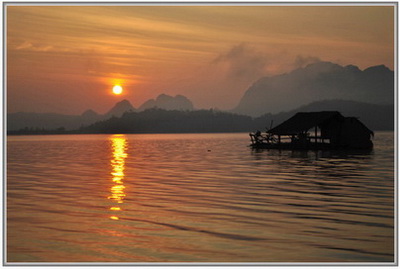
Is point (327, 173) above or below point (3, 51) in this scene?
below

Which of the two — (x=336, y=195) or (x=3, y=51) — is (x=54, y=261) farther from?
(x=336, y=195)

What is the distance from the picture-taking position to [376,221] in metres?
16.1

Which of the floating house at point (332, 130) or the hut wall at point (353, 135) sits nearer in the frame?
the floating house at point (332, 130)

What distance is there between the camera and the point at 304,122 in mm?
60375

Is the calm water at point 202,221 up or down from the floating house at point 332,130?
down

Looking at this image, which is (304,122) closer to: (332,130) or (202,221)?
(332,130)

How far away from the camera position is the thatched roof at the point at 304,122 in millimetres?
59031

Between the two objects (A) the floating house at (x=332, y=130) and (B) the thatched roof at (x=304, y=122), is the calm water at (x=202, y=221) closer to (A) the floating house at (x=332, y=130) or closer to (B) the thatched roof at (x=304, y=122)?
(B) the thatched roof at (x=304, y=122)

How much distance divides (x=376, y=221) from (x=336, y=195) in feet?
20.0

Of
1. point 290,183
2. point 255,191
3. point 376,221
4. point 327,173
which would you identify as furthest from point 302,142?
point 376,221

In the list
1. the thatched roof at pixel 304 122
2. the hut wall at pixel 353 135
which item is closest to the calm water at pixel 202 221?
the thatched roof at pixel 304 122

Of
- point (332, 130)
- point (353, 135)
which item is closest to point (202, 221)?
point (332, 130)

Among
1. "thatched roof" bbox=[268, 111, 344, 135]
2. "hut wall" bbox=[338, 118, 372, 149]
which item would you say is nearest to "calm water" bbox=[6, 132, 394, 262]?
"thatched roof" bbox=[268, 111, 344, 135]

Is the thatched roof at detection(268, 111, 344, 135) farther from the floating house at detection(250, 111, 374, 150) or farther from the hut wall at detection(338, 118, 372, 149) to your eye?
the hut wall at detection(338, 118, 372, 149)
